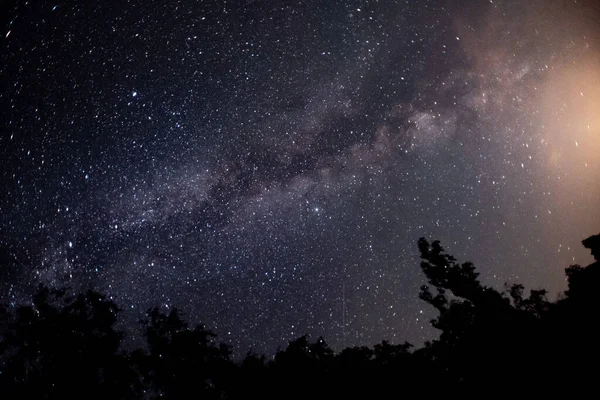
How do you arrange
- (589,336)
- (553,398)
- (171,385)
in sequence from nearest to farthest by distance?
(553,398) < (589,336) < (171,385)

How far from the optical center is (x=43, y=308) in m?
20.0

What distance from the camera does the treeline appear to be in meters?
15.1

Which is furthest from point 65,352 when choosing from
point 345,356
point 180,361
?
point 345,356

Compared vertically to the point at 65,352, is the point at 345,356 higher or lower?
lower

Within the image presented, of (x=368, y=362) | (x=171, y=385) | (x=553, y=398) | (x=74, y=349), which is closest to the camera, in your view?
(x=553, y=398)

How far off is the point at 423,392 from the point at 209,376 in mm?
11482

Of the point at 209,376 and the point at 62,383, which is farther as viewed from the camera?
the point at 209,376

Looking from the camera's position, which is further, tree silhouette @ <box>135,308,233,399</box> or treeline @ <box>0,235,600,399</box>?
tree silhouette @ <box>135,308,233,399</box>

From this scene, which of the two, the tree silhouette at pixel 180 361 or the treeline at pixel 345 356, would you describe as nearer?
the treeline at pixel 345 356

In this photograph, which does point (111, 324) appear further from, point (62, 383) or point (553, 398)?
point (553, 398)

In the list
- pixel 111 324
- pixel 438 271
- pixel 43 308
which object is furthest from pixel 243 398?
pixel 438 271

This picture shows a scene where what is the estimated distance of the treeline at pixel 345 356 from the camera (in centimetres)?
1511

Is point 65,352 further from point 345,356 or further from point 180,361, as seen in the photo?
point 345,356

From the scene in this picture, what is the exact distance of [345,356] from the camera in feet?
61.1
